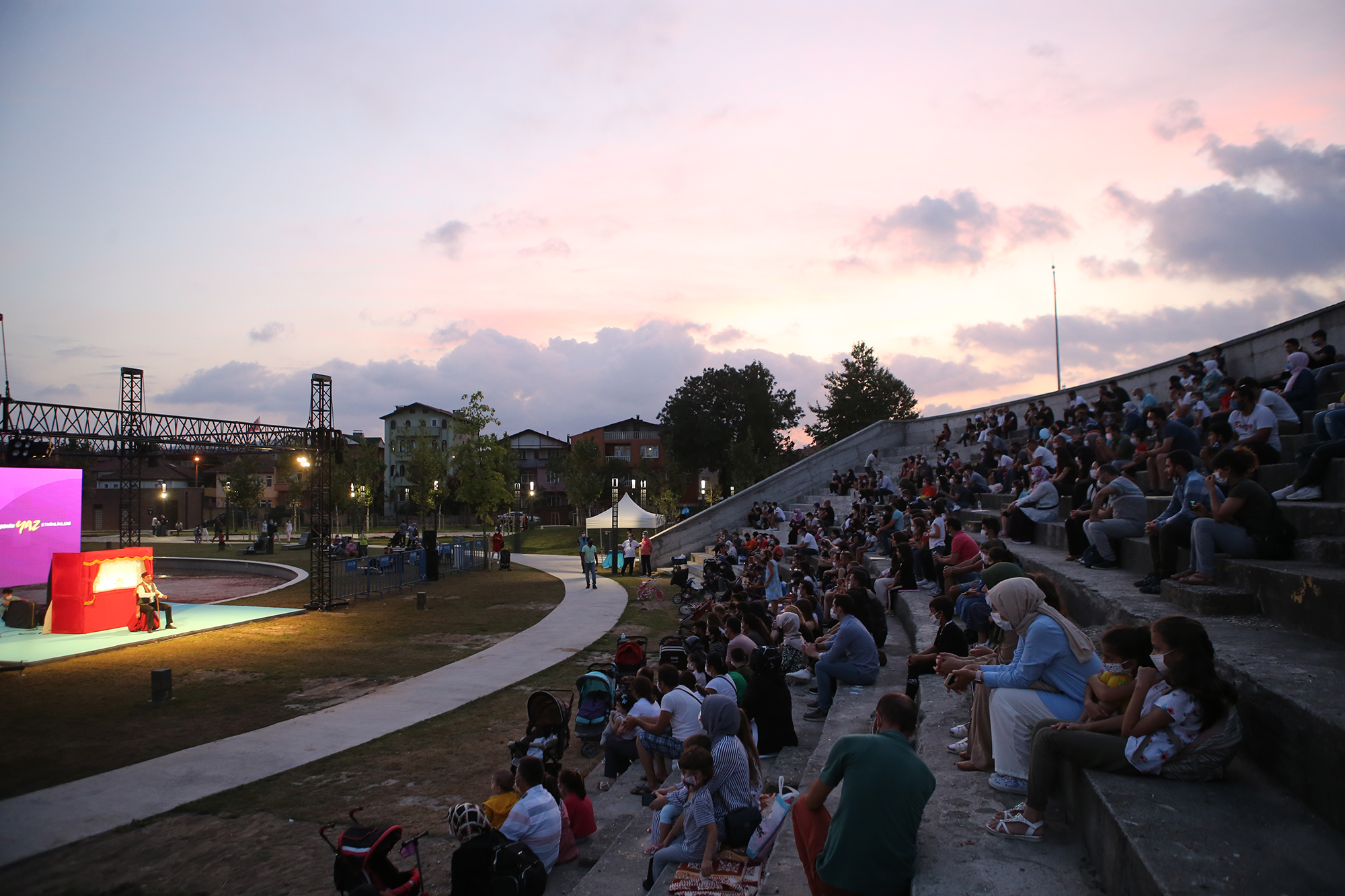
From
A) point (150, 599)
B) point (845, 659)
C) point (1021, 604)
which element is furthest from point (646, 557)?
point (1021, 604)

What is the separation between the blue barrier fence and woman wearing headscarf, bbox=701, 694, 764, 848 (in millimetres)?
20196

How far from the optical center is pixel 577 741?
9.87 m

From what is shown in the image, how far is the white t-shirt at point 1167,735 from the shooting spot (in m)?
3.65

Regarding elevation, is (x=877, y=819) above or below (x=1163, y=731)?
below

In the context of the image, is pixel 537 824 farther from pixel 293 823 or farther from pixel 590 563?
pixel 590 563

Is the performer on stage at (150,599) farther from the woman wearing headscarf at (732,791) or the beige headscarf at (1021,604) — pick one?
the beige headscarf at (1021,604)

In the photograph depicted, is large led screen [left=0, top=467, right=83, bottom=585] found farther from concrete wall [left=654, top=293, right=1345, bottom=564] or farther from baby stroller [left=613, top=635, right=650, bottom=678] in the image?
concrete wall [left=654, top=293, right=1345, bottom=564]

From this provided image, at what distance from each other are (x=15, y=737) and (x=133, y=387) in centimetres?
2202

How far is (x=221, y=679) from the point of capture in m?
13.3

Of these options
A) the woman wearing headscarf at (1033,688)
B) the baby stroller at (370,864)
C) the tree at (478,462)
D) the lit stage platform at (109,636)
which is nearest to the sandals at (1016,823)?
the woman wearing headscarf at (1033,688)

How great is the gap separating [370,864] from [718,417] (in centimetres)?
6461

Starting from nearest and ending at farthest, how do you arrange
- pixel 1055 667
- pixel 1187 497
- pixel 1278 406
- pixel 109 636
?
pixel 1055 667
pixel 1187 497
pixel 1278 406
pixel 109 636

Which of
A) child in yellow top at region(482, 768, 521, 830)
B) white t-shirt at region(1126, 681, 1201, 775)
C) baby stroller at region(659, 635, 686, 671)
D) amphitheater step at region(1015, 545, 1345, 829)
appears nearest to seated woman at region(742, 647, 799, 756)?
baby stroller at region(659, 635, 686, 671)

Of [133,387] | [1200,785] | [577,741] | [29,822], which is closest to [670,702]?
[577,741]
